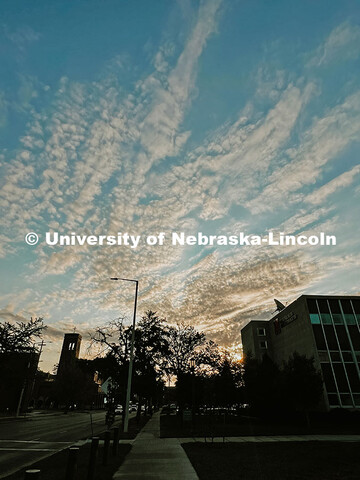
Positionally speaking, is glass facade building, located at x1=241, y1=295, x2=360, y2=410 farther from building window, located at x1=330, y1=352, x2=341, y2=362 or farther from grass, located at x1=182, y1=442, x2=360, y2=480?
grass, located at x1=182, y1=442, x2=360, y2=480

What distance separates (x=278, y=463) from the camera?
1052 cm

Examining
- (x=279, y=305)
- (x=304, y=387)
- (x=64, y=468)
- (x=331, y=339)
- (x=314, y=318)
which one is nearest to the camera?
(x=64, y=468)

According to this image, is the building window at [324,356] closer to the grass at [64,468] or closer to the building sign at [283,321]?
the building sign at [283,321]

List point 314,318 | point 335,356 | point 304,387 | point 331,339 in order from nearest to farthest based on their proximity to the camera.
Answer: point 304,387
point 335,356
point 331,339
point 314,318

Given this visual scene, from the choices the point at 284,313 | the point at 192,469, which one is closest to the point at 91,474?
the point at 192,469

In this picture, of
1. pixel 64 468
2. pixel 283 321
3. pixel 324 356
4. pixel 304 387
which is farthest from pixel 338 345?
pixel 64 468

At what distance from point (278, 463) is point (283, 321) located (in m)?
46.2

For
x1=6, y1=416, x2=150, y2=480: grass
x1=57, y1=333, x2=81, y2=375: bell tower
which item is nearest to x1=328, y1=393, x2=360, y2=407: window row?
x1=6, y1=416, x2=150, y2=480: grass

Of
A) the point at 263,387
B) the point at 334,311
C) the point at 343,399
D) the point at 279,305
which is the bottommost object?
the point at 343,399

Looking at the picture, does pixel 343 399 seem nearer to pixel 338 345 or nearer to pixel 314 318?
pixel 338 345

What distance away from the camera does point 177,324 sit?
1748 inches

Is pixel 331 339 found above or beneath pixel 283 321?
beneath

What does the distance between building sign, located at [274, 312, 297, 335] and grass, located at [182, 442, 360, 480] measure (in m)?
36.8

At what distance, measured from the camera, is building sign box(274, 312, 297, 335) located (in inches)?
1959
